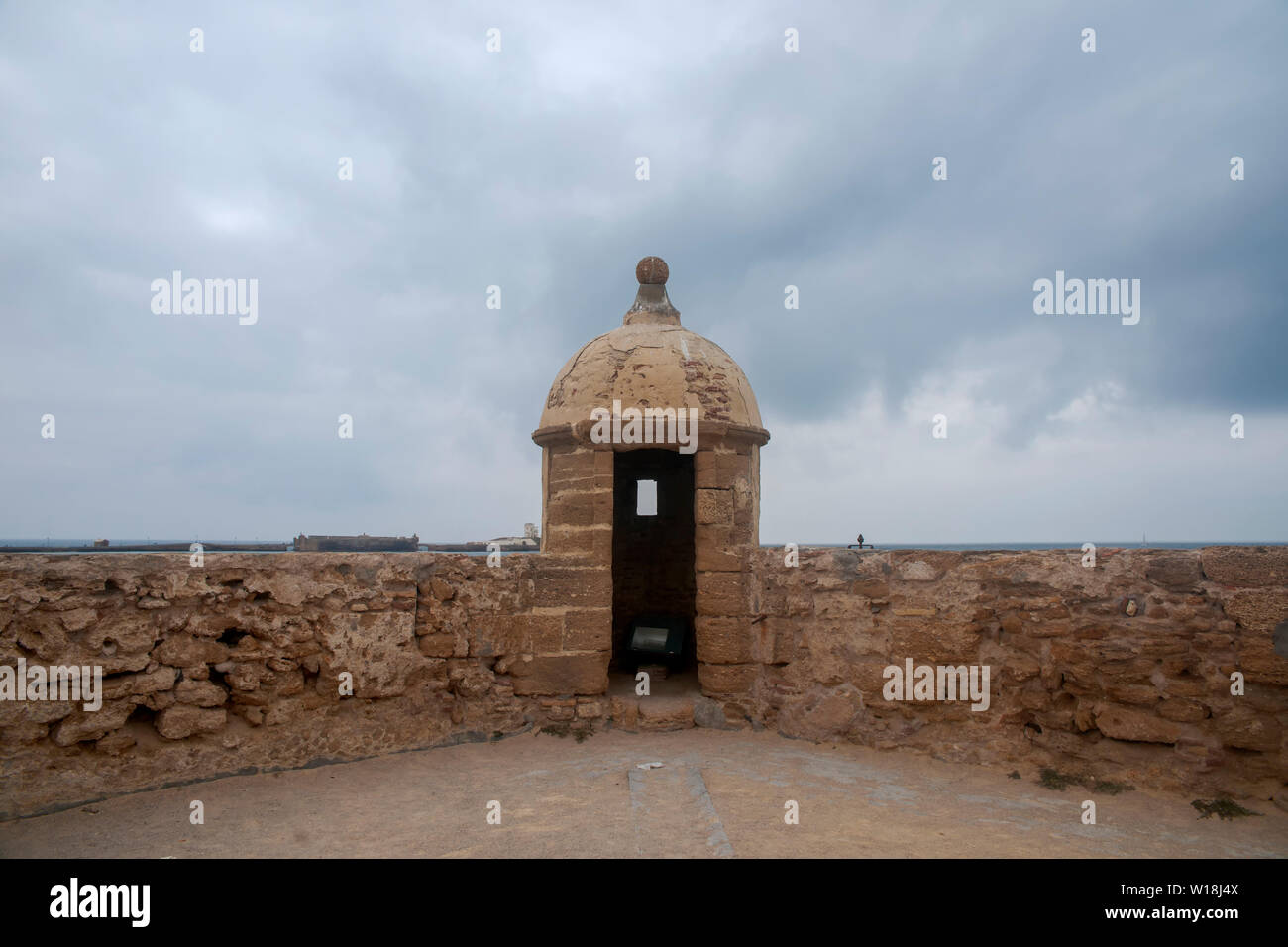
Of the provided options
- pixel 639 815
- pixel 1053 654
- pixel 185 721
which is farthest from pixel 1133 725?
pixel 185 721

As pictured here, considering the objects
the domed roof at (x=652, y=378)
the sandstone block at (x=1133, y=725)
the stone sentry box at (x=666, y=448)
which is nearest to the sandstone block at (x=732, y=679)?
the stone sentry box at (x=666, y=448)

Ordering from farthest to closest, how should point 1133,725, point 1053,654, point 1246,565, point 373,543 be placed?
point 373,543
point 1053,654
point 1133,725
point 1246,565

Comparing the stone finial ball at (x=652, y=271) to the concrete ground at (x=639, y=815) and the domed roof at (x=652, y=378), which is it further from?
the concrete ground at (x=639, y=815)

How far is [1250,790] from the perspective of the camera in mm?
4211

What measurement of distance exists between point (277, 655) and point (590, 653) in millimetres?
2253

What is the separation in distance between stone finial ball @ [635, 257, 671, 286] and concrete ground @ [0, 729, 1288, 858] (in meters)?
4.45

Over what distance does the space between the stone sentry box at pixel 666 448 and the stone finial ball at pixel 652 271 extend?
0.03 ft

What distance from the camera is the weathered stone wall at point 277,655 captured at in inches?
164

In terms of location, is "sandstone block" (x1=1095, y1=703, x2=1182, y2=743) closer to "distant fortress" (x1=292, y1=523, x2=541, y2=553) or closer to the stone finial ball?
the stone finial ball

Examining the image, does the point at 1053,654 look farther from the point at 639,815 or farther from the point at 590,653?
the point at 590,653

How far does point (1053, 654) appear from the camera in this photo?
4883 mm

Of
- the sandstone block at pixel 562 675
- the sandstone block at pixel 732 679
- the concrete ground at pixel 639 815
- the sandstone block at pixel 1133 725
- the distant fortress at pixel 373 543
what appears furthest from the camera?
the distant fortress at pixel 373 543

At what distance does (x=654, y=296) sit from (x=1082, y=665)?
4.79 metres

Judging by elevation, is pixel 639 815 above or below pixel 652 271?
below
